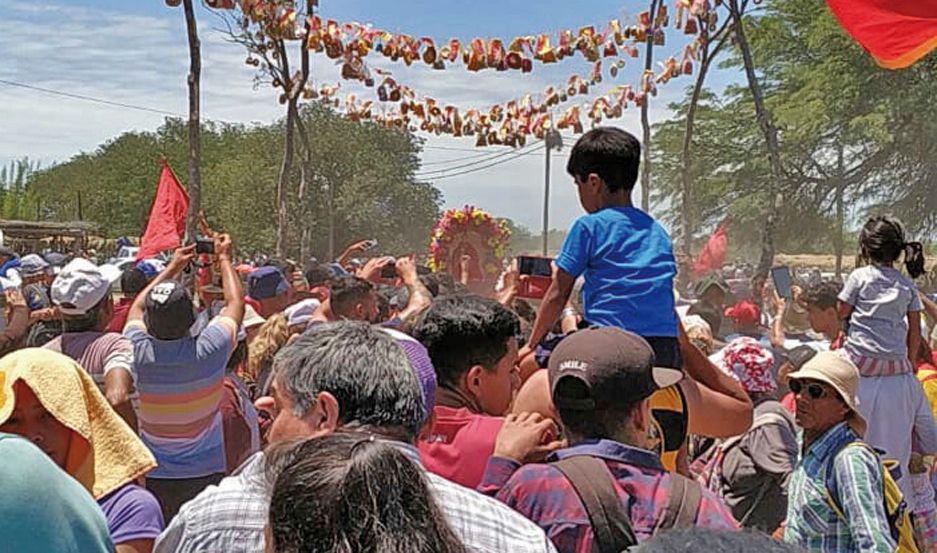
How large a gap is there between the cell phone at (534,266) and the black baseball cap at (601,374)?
1736mm

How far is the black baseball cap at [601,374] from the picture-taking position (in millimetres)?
2318

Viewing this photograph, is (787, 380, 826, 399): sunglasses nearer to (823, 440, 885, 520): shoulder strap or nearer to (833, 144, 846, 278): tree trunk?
(823, 440, 885, 520): shoulder strap

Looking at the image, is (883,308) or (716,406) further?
(883,308)

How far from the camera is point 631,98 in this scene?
19.0 meters

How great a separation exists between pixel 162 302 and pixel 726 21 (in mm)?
14654

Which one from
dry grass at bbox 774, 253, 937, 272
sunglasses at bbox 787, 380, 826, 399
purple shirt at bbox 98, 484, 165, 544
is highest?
sunglasses at bbox 787, 380, 826, 399

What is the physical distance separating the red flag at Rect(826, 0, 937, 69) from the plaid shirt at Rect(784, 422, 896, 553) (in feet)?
5.86

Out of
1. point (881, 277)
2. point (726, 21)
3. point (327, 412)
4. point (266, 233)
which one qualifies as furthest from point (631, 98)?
point (266, 233)

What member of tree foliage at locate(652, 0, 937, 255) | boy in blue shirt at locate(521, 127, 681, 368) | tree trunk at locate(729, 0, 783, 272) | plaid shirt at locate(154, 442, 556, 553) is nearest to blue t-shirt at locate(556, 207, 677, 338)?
boy in blue shirt at locate(521, 127, 681, 368)

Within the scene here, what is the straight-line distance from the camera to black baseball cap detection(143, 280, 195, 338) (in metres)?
3.97

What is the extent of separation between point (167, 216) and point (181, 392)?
7.10 meters

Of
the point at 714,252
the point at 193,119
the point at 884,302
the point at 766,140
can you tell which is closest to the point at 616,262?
A: the point at 884,302

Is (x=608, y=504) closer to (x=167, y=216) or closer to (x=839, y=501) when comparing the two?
(x=839, y=501)

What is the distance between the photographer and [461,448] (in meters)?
2.69
